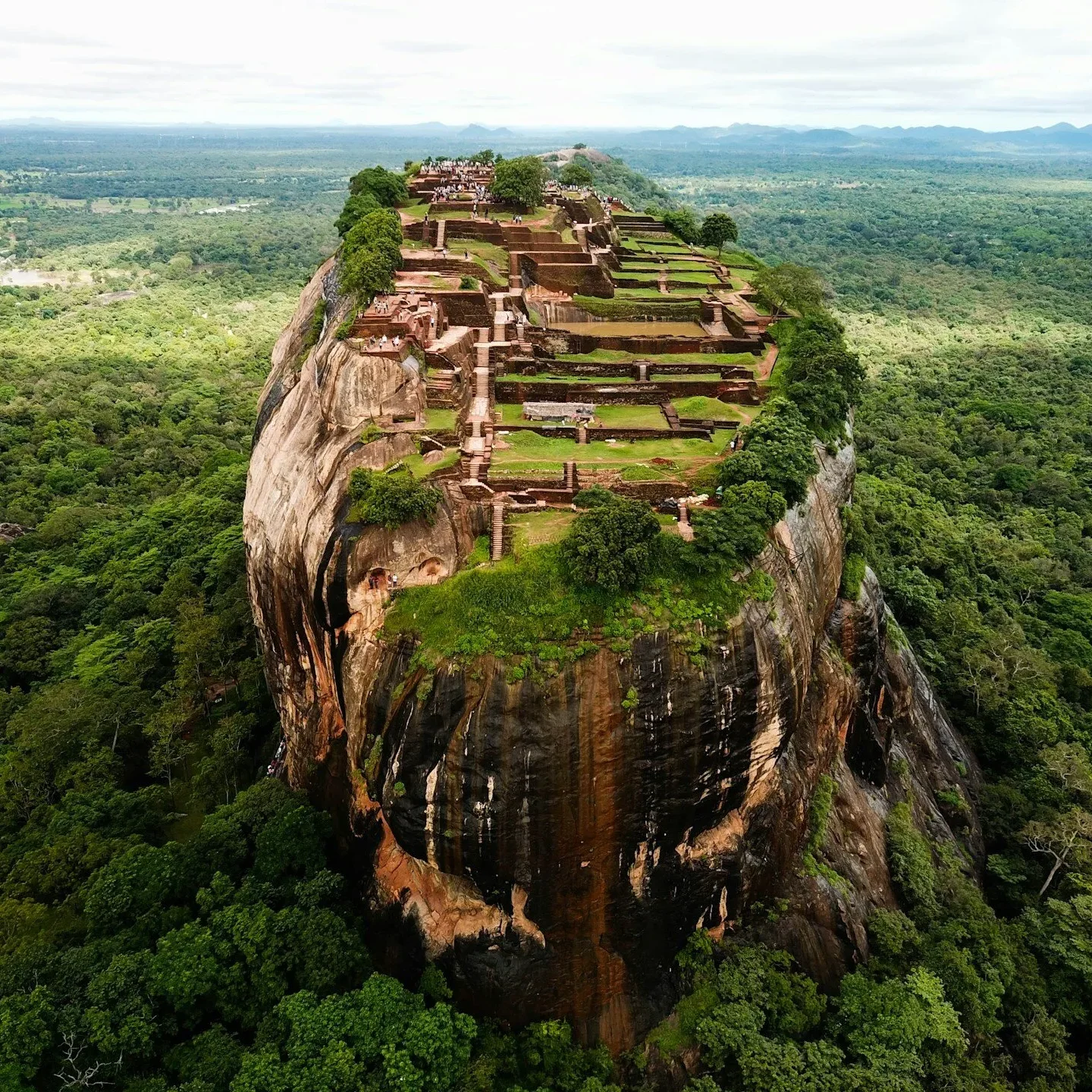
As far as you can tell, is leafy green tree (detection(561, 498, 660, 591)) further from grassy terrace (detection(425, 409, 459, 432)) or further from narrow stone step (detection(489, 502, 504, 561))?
grassy terrace (detection(425, 409, 459, 432))

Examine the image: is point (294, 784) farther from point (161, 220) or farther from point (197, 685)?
point (161, 220)

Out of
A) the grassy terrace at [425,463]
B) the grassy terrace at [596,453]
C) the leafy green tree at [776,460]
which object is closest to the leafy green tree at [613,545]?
the leafy green tree at [776,460]

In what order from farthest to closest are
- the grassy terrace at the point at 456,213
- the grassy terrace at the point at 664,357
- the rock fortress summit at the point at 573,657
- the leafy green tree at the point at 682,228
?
1. the leafy green tree at the point at 682,228
2. the grassy terrace at the point at 456,213
3. the grassy terrace at the point at 664,357
4. the rock fortress summit at the point at 573,657

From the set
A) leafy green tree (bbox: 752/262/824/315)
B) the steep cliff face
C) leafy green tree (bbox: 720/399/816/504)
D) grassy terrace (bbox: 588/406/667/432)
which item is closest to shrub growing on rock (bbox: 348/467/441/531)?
the steep cliff face

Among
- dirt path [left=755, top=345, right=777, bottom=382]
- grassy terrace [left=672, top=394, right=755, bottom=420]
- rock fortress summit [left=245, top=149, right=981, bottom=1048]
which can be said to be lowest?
rock fortress summit [left=245, top=149, right=981, bottom=1048]

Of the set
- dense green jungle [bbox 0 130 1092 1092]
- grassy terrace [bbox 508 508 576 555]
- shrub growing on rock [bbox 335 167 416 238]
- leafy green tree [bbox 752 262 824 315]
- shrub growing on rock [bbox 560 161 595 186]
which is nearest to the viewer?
dense green jungle [bbox 0 130 1092 1092]

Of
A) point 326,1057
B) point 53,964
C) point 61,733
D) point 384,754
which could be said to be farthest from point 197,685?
point 326,1057

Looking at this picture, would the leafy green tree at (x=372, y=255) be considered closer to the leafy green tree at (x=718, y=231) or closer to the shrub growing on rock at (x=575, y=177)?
the leafy green tree at (x=718, y=231)
